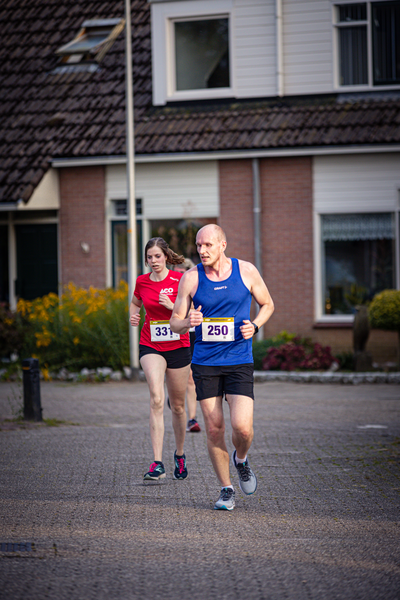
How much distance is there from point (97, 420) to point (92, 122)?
8618 mm

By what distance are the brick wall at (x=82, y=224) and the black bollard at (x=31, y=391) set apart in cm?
704

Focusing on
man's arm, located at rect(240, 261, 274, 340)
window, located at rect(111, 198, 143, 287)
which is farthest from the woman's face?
window, located at rect(111, 198, 143, 287)

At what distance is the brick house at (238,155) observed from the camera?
16.5m

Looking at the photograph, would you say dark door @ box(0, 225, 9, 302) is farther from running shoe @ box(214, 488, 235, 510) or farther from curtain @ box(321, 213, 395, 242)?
running shoe @ box(214, 488, 235, 510)

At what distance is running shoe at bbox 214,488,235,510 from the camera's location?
6.35 metres

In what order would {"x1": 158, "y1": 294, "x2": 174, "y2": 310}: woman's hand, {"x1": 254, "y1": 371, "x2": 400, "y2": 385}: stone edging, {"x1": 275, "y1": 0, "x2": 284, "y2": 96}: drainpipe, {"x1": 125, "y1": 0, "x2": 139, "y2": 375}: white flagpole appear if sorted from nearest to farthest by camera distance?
{"x1": 158, "y1": 294, "x2": 174, "y2": 310}: woman's hand, {"x1": 254, "y1": 371, "x2": 400, "y2": 385}: stone edging, {"x1": 125, "y1": 0, "x2": 139, "y2": 375}: white flagpole, {"x1": 275, "y1": 0, "x2": 284, "y2": 96}: drainpipe

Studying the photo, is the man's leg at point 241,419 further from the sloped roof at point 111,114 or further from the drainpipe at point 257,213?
the sloped roof at point 111,114

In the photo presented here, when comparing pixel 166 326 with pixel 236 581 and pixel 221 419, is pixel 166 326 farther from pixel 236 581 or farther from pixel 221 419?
pixel 236 581

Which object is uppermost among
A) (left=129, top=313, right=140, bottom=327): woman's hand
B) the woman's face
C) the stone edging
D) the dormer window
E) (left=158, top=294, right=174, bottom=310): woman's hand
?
the dormer window

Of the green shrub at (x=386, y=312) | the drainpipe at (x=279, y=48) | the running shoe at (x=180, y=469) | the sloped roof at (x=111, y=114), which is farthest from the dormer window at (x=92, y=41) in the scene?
the running shoe at (x=180, y=469)

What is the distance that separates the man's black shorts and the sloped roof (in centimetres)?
1046

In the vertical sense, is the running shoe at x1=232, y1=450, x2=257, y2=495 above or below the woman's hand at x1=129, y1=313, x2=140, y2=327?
below

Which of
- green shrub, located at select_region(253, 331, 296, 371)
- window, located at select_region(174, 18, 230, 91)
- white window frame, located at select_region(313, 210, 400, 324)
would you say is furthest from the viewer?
window, located at select_region(174, 18, 230, 91)

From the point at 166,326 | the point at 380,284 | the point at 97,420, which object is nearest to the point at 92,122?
the point at 380,284
